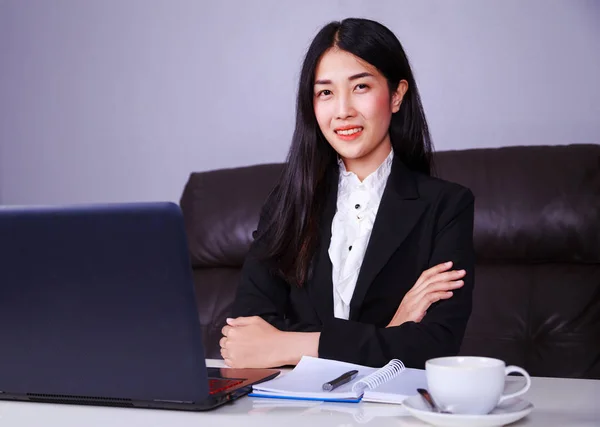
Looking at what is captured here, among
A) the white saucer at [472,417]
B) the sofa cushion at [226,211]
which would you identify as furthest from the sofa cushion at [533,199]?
the white saucer at [472,417]

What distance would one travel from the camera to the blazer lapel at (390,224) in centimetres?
178

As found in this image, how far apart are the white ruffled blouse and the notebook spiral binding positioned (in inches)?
23.7

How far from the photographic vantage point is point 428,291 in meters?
1.66

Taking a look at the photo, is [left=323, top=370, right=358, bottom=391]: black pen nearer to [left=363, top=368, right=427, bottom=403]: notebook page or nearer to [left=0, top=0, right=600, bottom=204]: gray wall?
[left=363, top=368, right=427, bottom=403]: notebook page

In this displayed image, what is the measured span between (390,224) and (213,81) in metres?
1.49

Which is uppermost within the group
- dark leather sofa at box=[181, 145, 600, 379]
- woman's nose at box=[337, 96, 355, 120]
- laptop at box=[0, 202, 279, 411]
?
woman's nose at box=[337, 96, 355, 120]

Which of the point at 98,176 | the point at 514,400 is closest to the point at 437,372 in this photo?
the point at 514,400

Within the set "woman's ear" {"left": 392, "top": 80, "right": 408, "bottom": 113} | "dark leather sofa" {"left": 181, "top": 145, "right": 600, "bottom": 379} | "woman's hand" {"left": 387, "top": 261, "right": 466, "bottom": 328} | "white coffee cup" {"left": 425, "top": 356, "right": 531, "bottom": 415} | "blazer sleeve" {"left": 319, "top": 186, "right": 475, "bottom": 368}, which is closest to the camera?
"white coffee cup" {"left": 425, "top": 356, "right": 531, "bottom": 415}

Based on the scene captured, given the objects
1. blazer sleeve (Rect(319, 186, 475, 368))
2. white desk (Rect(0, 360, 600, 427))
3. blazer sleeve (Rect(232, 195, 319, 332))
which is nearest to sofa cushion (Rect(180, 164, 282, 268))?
blazer sleeve (Rect(232, 195, 319, 332))

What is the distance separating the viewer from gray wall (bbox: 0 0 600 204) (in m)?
2.70

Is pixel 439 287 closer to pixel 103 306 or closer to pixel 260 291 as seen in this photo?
pixel 260 291

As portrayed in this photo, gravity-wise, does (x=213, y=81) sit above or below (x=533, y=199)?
above

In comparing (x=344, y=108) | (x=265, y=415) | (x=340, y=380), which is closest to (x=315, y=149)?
(x=344, y=108)

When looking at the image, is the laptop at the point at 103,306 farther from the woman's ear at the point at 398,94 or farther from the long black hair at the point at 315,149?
the woman's ear at the point at 398,94
